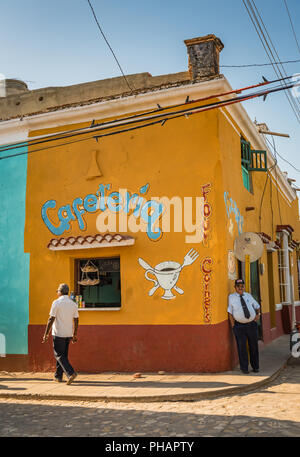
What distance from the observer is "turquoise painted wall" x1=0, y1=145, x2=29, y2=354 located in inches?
396

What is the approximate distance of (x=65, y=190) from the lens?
10.1m

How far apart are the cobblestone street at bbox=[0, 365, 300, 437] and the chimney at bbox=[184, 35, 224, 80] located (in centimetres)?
669

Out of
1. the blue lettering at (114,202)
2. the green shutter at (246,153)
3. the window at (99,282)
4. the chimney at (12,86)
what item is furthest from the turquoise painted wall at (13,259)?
the chimney at (12,86)

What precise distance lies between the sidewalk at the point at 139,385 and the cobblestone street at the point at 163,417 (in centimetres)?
16

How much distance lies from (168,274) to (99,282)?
1.69 m

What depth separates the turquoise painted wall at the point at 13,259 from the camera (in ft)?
33.0

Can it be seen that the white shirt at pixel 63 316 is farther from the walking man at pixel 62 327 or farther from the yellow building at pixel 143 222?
the yellow building at pixel 143 222

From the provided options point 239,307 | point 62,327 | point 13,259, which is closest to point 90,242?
point 62,327

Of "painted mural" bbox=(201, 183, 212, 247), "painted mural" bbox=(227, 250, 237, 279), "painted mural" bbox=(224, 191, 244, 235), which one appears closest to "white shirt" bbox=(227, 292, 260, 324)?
"painted mural" bbox=(227, 250, 237, 279)

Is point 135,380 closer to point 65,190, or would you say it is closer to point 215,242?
point 215,242

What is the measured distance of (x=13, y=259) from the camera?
10.3 m

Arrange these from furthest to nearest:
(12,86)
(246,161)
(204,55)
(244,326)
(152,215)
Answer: (12,86)
(246,161)
(204,55)
(152,215)
(244,326)

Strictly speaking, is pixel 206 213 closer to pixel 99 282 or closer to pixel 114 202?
pixel 114 202
